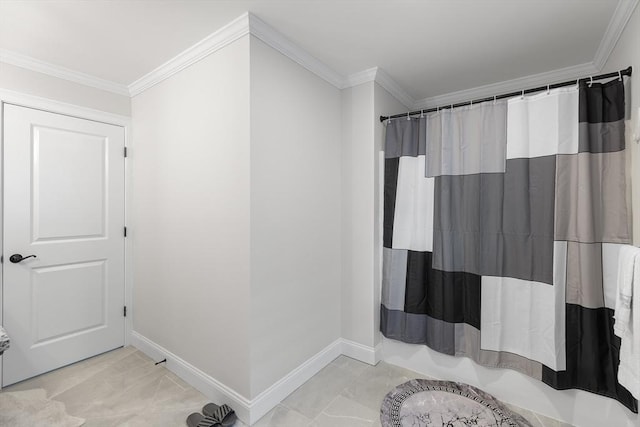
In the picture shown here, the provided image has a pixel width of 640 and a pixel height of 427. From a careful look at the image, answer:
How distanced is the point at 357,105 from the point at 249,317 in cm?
185

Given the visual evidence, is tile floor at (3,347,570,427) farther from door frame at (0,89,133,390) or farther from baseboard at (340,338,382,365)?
door frame at (0,89,133,390)

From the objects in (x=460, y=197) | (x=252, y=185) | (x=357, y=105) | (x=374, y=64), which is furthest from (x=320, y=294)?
(x=374, y=64)

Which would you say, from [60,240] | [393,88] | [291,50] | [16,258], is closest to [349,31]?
[291,50]

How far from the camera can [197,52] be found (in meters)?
2.06

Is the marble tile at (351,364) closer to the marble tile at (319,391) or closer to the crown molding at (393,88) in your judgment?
the marble tile at (319,391)

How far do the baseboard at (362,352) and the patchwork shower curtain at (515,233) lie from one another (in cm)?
18

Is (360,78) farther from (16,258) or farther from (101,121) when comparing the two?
(16,258)

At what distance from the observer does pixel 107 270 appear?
2.65 meters

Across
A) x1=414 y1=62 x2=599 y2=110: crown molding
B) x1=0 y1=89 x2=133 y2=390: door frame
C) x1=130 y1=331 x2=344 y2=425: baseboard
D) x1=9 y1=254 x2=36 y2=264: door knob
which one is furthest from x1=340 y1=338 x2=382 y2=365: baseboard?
x1=9 y1=254 x2=36 y2=264: door knob

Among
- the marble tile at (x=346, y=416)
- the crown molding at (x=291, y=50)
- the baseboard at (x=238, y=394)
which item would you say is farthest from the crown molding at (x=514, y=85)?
the marble tile at (x=346, y=416)

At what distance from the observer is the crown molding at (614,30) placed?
1.59 meters

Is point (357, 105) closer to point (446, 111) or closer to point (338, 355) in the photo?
point (446, 111)

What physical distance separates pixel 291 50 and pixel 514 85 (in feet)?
6.40

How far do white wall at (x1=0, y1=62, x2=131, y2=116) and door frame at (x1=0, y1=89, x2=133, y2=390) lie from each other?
4 cm
